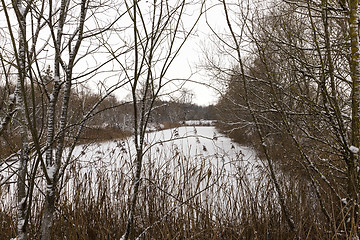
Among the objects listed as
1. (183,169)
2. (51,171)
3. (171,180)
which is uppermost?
(51,171)

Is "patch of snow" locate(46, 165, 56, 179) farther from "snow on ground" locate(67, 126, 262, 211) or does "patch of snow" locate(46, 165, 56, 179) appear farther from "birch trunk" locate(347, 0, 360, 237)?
"birch trunk" locate(347, 0, 360, 237)

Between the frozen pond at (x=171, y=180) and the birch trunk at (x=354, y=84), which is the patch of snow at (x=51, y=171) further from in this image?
the birch trunk at (x=354, y=84)

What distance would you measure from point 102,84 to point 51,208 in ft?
2.41

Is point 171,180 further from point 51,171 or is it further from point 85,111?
point 51,171

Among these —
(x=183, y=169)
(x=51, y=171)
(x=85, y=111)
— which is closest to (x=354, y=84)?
(x=183, y=169)

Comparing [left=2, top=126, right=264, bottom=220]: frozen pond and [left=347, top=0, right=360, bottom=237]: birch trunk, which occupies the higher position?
[left=347, top=0, right=360, bottom=237]: birch trunk

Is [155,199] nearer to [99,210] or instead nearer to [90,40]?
[99,210]

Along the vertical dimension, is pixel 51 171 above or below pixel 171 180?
above

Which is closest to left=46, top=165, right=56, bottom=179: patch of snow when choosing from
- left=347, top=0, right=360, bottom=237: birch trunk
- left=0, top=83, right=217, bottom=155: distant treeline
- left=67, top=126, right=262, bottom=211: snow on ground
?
left=0, top=83, right=217, bottom=155: distant treeline

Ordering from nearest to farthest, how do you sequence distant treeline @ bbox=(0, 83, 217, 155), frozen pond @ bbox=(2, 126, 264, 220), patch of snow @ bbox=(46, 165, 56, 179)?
patch of snow @ bbox=(46, 165, 56, 179) → distant treeline @ bbox=(0, 83, 217, 155) → frozen pond @ bbox=(2, 126, 264, 220)

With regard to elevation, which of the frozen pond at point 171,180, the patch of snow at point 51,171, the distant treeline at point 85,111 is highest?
the distant treeline at point 85,111

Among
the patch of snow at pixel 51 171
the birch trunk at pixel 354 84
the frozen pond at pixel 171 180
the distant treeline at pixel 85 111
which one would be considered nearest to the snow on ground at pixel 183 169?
the frozen pond at pixel 171 180

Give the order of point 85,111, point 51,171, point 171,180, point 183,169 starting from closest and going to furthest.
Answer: point 51,171 → point 85,111 → point 183,169 → point 171,180

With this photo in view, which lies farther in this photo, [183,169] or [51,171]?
[183,169]
